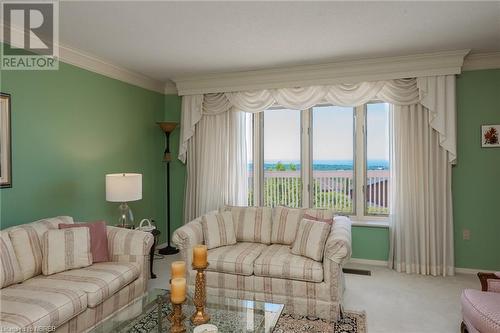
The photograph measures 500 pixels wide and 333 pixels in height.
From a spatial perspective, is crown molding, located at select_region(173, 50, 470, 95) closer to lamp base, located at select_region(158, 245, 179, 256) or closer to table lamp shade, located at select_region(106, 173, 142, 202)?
table lamp shade, located at select_region(106, 173, 142, 202)

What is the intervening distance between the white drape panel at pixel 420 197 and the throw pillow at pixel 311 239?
134cm

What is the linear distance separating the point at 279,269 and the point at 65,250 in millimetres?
1783

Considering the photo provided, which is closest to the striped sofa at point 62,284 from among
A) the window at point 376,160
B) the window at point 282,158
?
the window at point 282,158

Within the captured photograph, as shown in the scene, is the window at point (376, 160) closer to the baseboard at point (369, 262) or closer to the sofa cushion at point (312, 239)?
the baseboard at point (369, 262)

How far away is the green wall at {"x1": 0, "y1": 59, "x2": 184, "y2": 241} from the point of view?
301 centimetres

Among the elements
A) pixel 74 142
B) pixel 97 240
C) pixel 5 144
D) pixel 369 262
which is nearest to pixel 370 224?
pixel 369 262

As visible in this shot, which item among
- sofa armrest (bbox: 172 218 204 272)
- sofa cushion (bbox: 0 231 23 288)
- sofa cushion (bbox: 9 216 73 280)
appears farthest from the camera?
sofa armrest (bbox: 172 218 204 272)

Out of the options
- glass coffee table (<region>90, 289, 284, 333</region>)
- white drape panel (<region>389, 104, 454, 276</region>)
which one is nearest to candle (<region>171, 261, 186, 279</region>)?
glass coffee table (<region>90, 289, 284, 333</region>)

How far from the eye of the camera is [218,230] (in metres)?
3.44

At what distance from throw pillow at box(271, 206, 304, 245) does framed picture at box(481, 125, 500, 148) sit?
90.1 inches

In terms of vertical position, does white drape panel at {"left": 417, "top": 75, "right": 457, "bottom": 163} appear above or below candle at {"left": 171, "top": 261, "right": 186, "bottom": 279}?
above

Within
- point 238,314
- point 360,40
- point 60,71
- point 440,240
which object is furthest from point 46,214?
point 440,240

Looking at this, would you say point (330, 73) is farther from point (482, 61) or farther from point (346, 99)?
point (482, 61)

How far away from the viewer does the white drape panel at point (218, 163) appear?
4668mm
